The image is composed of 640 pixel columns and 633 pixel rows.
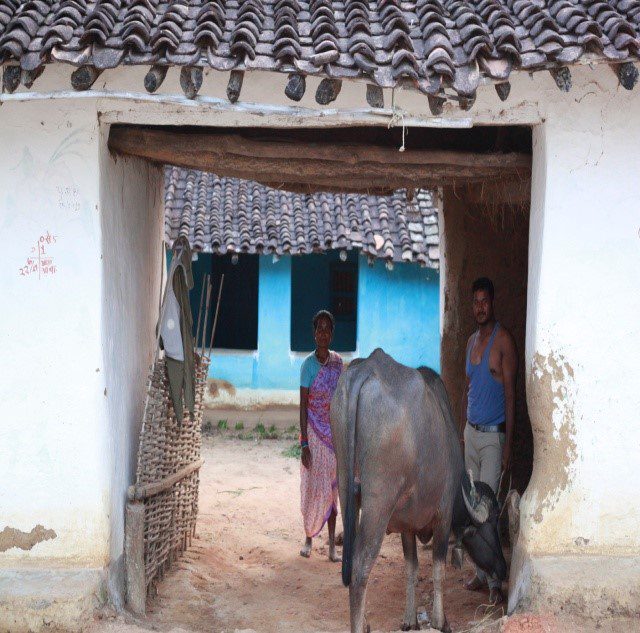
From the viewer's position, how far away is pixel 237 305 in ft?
53.7

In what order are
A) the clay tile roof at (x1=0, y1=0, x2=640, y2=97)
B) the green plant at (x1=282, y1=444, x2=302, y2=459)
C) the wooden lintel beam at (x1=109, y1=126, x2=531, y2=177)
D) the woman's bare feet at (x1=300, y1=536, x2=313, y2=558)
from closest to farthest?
the clay tile roof at (x1=0, y1=0, x2=640, y2=97) < the wooden lintel beam at (x1=109, y1=126, x2=531, y2=177) < the woman's bare feet at (x1=300, y1=536, x2=313, y2=558) < the green plant at (x1=282, y1=444, x2=302, y2=459)

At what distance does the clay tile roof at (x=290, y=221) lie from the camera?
14.1 m

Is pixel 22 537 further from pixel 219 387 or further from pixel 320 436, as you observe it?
pixel 219 387

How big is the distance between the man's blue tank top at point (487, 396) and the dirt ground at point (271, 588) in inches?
50.1

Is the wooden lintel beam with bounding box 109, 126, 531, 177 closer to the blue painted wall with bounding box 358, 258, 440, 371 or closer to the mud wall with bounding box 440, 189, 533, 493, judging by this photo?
the mud wall with bounding box 440, 189, 533, 493

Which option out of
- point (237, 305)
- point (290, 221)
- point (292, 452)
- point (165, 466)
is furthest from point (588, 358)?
point (237, 305)

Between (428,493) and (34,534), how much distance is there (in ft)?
7.97

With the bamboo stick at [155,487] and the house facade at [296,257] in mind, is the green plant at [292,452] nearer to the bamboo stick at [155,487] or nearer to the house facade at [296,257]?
the house facade at [296,257]

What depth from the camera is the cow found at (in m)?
5.18

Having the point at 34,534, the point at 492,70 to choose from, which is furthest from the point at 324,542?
the point at 492,70

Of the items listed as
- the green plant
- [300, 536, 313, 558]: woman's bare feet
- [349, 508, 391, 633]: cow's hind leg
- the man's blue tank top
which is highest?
the man's blue tank top

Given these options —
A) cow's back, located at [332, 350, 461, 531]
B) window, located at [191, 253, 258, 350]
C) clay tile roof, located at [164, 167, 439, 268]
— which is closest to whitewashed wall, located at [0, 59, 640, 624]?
cow's back, located at [332, 350, 461, 531]

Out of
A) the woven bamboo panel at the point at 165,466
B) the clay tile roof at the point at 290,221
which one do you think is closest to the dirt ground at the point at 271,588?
the woven bamboo panel at the point at 165,466

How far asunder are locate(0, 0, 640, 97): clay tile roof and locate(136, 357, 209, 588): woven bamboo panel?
2.47 m
